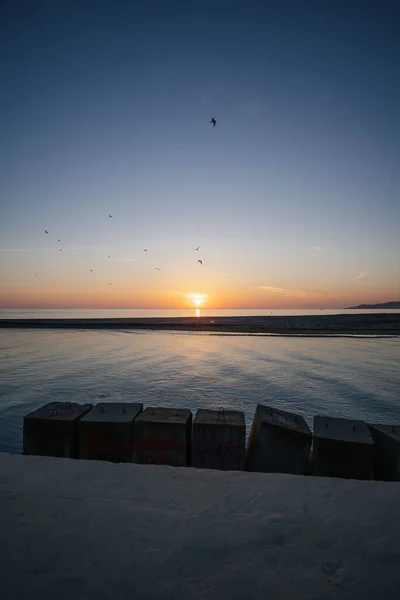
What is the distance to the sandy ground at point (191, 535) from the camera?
8.70 ft

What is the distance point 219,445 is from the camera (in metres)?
4.98

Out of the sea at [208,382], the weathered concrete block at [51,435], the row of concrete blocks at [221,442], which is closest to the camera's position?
the row of concrete blocks at [221,442]

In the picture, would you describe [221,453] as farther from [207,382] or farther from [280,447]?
[207,382]

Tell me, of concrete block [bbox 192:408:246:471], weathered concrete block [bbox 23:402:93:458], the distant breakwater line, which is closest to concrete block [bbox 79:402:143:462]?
weathered concrete block [bbox 23:402:93:458]

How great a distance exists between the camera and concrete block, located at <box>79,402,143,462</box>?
5.14 m

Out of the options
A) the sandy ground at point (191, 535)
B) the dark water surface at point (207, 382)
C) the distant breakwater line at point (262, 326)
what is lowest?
the dark water surface at point (207, 382)

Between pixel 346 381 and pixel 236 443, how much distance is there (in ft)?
39.6

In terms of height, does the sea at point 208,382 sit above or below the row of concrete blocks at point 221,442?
below

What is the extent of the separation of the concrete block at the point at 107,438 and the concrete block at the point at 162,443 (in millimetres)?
179

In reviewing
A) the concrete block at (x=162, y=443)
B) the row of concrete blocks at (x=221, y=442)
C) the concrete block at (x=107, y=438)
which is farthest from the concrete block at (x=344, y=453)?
the concrete block at (x=107, y=438)

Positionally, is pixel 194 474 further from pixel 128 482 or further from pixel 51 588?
pixel 51 588

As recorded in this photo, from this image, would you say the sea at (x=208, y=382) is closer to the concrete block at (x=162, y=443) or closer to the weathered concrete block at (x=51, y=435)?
the weathered concrete block at (x=51, y=435)

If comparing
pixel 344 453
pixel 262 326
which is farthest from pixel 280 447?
pixel 262 326

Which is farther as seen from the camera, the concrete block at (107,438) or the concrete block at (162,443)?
the concrete block at (107,438)
